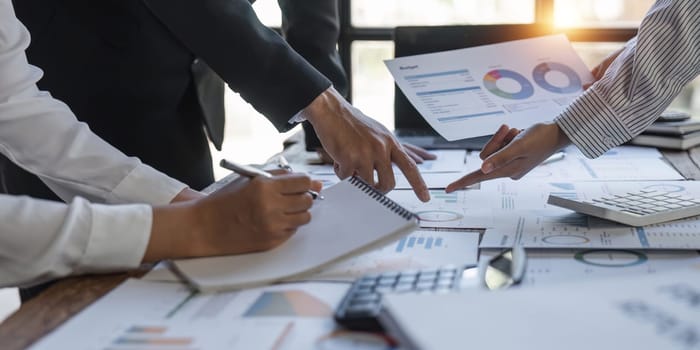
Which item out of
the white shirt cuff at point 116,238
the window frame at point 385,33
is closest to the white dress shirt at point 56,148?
the white shirt cuff at point 116,238

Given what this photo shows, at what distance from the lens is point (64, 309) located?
77 centimetres

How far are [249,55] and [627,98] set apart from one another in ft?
1.86

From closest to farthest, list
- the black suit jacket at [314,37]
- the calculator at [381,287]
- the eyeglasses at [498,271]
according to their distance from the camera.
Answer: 1. the calculator at [381,287]
2. the eyeglasses at [498,271]
3. the black suit jacket at [314,37]

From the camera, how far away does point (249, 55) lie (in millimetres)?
1193

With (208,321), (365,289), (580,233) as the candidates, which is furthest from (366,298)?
(580,233)

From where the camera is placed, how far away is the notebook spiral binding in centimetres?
89

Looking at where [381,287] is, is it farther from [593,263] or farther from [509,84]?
[509,84]

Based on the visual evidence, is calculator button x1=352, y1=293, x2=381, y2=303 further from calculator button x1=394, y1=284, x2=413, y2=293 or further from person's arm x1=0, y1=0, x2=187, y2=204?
person's arm x1=0, y1=0, x2=187, y2=204

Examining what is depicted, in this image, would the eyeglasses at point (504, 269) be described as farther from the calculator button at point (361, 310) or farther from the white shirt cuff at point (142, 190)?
the white shirt cuff at point (142, 190)

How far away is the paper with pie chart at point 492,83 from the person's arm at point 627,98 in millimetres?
170

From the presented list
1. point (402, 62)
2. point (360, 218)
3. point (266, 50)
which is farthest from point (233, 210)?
point (402, 62)

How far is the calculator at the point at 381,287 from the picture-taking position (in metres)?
0.68

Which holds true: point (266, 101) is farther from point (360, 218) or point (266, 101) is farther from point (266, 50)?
point (360, 218)

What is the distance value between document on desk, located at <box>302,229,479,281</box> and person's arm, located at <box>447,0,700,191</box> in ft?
0.69
